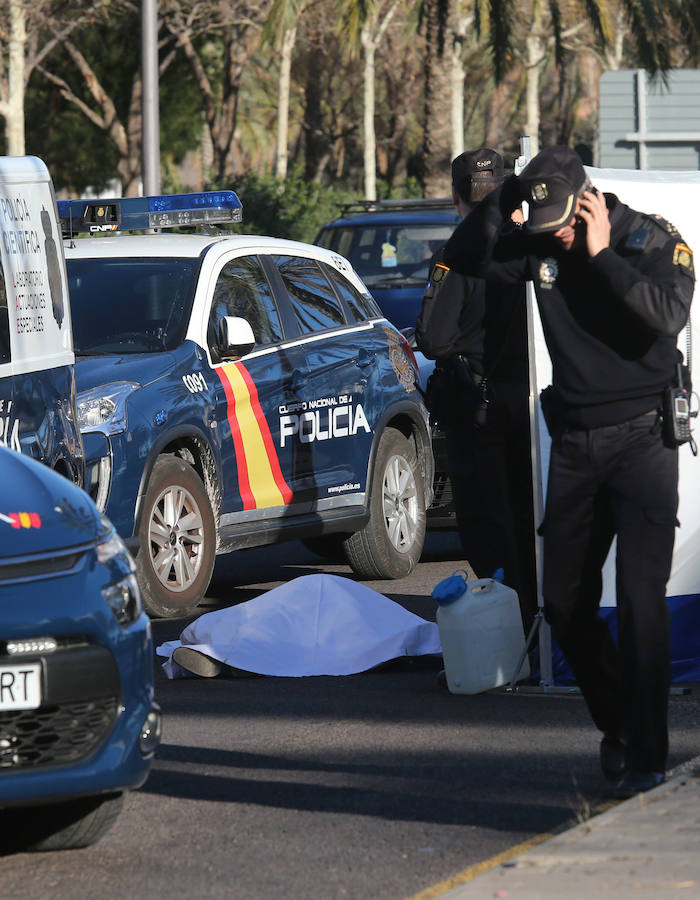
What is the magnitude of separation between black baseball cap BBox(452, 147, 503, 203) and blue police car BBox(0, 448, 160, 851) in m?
2.56

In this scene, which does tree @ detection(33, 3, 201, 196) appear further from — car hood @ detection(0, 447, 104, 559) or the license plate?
the license plate

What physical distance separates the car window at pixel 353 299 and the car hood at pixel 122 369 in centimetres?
181

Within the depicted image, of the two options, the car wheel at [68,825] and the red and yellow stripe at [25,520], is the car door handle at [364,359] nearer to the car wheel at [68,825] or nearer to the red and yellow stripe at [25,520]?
the car wheel at [68,825]

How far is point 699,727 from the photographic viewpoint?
6020 mm

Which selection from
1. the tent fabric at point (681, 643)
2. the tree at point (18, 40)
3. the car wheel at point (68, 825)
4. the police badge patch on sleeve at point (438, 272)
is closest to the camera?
the car wheel at point (68, 825)

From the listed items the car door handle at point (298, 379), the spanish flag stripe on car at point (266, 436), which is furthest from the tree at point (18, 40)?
the spanish flag stripe on car at point (266, 436)

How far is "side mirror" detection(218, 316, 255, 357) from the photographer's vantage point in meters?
8.79

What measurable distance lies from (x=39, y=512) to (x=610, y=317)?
66.6 inches

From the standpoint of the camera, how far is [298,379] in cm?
936

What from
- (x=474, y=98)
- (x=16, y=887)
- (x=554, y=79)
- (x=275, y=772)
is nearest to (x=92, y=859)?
(x=16, y=887)

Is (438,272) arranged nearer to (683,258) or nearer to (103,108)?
(683,258)

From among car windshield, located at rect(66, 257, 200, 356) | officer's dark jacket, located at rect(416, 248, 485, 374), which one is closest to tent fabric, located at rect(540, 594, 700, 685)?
officer's dark jacket, located at rect(416, 248, 485, 374)

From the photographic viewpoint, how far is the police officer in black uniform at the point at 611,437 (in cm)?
495

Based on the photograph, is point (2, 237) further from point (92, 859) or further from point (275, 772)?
point (92, 859)
